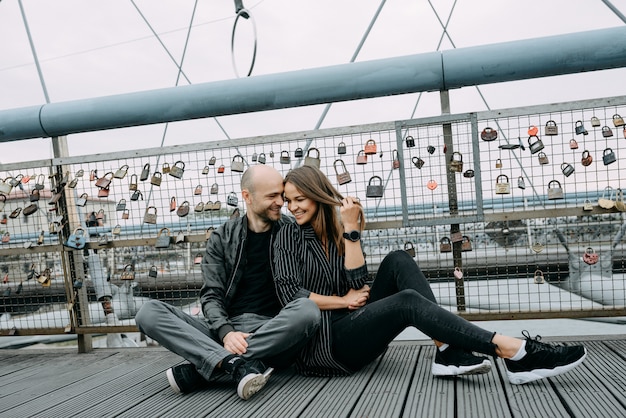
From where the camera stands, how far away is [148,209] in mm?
3078

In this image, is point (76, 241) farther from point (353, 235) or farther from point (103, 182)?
point (353, 235)

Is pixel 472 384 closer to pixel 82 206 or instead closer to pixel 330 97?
pixel 330 97

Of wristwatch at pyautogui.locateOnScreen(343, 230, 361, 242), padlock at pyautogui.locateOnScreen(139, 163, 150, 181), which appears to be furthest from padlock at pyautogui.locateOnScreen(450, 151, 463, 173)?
padlock at pyautogui.locateOnScreen(139, 163, 150, 181)

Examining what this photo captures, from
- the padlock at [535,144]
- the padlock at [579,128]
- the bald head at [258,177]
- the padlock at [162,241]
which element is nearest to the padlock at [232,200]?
the padlock at [162,241]

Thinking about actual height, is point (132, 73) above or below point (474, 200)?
above

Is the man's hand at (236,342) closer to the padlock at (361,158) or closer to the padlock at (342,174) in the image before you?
the padlock at (342,174)

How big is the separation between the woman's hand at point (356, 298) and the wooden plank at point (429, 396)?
15.0 inches

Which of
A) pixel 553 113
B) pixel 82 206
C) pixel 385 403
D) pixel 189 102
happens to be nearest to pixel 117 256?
pixel 82 206

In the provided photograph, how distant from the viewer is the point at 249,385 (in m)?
1.98

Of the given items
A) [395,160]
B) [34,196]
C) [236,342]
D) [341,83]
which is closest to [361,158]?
[395,160]

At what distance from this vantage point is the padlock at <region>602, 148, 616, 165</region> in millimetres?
2588

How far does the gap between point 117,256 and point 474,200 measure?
2252mm

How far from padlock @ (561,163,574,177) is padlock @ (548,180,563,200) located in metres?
0.07

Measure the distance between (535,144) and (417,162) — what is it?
61cm
